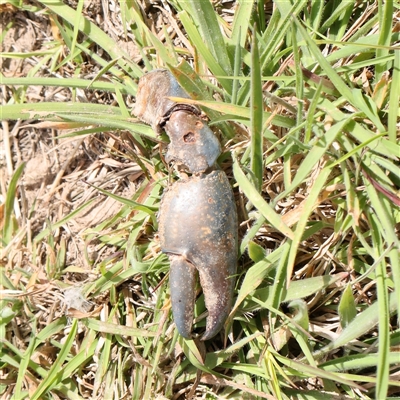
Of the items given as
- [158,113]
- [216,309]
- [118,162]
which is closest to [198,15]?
[158,113]

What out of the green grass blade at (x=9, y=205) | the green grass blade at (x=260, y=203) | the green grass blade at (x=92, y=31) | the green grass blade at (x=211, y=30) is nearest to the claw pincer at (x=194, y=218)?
the green grass blade at (x=260, y=203)

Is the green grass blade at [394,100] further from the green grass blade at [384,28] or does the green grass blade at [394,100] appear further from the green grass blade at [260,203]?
the green grass blade at [260,203]

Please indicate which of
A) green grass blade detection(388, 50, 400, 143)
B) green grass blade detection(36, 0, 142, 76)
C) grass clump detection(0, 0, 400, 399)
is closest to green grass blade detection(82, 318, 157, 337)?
grass clump detection(0, 0, 400, 399)

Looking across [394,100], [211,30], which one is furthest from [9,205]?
[394,100]

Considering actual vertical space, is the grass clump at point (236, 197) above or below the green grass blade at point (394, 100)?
below

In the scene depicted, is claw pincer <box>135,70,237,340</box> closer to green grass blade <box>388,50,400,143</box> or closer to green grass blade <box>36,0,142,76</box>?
green grass blade <box>36,0,142,76</box>

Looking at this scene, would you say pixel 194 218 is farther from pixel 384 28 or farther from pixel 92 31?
pixel 92 31

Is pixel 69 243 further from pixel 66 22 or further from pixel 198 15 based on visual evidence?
pixel 198 15
